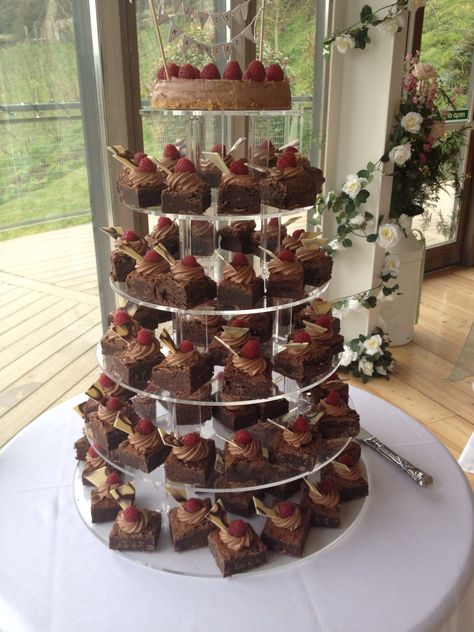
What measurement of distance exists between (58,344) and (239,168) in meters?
1.59

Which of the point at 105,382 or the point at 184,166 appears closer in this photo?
the point at 184,166

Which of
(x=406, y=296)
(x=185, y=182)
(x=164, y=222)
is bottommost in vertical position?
(x=406, y=296)

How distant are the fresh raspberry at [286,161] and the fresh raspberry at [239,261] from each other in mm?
216

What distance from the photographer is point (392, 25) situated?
2.34 metres

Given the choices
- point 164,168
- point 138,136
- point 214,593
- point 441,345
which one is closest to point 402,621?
point 214,593

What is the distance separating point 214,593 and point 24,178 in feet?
5.10

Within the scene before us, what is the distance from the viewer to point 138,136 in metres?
2.11

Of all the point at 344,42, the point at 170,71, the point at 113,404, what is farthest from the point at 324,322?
the point at 344,42

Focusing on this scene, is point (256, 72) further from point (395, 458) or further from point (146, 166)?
point (395, 458)

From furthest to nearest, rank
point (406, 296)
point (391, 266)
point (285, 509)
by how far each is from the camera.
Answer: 1. point (406, 296)
2. point (391, 266)
3. point (285, 509)

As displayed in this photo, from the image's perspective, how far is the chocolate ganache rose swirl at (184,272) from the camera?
1.23 m

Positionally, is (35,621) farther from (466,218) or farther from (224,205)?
(466,218)

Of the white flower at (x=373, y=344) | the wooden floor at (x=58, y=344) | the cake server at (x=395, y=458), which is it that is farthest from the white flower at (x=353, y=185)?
the cake server at (x=395, y=458)

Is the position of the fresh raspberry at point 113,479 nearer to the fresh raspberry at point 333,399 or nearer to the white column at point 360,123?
the fresh raspberry at point 333,399
